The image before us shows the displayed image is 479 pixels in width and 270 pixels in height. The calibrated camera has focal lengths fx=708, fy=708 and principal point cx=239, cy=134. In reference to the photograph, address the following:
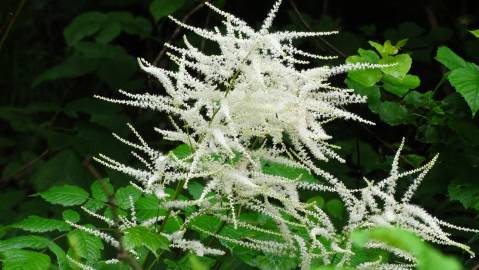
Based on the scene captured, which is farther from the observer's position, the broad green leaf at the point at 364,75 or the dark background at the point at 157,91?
the dark background at the point at 157,91

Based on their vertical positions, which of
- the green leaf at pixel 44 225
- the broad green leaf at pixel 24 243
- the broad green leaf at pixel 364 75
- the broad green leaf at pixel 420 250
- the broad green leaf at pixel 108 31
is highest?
the broad green leaf at pixel 364 75

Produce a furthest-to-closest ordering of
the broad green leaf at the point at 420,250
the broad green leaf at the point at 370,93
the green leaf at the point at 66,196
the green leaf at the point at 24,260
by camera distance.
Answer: the broad green leaf at the point at 370,93 → the green leaf at the point at 66,196 → the green leaf at the point at 24,260 → the broad green leaf at the point at 420,250

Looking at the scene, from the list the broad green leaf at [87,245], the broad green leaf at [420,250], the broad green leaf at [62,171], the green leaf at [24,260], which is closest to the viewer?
the broad green leaf at [420,250]

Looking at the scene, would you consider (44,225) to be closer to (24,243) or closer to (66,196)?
(24,243)

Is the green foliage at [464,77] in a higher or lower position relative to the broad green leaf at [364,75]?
higher

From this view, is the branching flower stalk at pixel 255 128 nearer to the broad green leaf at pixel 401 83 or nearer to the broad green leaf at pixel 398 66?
the broad green leaf at pixel 398 66

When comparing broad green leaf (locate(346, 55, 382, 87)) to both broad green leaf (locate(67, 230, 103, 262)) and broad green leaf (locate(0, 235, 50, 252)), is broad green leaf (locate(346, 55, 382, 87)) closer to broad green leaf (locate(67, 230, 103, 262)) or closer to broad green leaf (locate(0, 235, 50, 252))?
broad green leaf (locate(67, 230, 103, 262))

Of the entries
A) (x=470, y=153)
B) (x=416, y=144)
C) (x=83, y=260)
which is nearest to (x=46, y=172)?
(x=83, y=260)

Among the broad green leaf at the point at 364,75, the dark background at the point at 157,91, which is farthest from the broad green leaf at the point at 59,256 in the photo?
the broad green leaf at the point at 364,75
